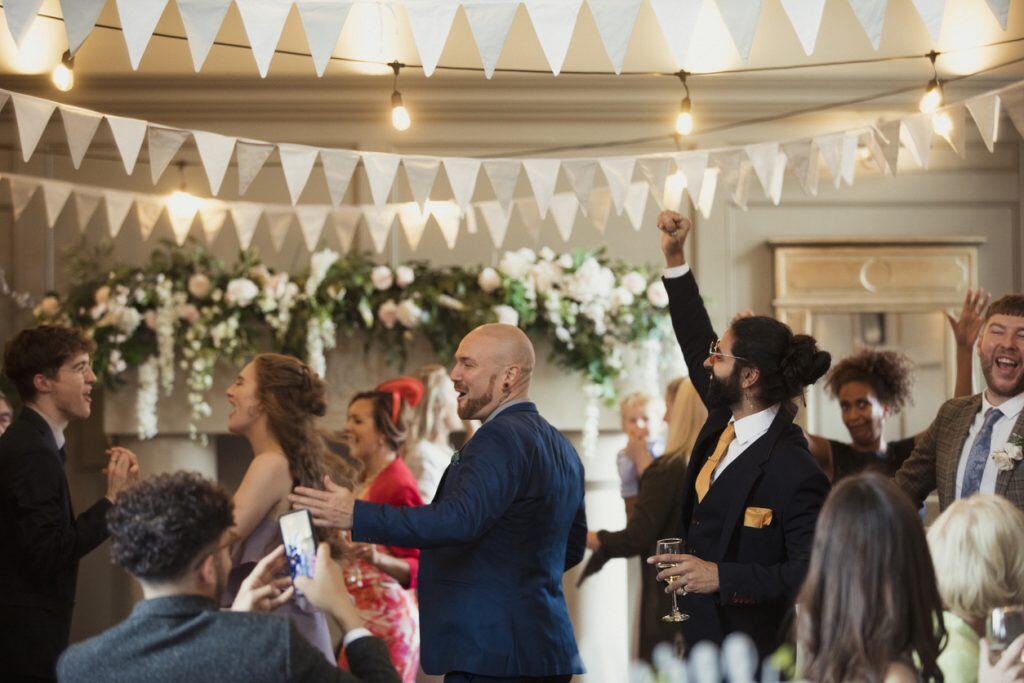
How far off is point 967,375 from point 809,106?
2476mm

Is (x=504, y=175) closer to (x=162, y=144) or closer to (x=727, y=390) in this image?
(x=162, y=144)

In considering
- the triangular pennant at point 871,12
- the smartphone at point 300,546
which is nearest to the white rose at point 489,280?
the triangular pennant at point 871,12

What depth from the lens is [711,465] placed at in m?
2.87

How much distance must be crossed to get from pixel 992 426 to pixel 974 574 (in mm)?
1194

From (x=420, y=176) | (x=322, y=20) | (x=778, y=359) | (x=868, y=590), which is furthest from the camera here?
(x=420, y=176)

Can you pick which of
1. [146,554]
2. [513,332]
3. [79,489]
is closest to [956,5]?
[513,332]

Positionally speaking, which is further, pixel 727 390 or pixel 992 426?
pixel 992 426

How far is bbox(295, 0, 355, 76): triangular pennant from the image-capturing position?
3041 mm

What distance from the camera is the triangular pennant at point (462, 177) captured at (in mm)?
4184

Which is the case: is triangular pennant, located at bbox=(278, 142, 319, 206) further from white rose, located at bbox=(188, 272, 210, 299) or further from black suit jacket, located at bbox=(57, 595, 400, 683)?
black suit jacket, located at bbox=(57, 595, 400, 683)

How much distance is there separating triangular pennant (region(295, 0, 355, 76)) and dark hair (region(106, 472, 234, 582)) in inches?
60.2

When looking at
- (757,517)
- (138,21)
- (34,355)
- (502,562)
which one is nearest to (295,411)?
(34,355)

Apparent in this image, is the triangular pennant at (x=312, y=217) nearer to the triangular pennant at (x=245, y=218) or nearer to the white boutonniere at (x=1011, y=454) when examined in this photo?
the triangular pennant at (x=245, y=218)

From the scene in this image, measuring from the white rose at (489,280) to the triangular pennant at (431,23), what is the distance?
79.9 inches
